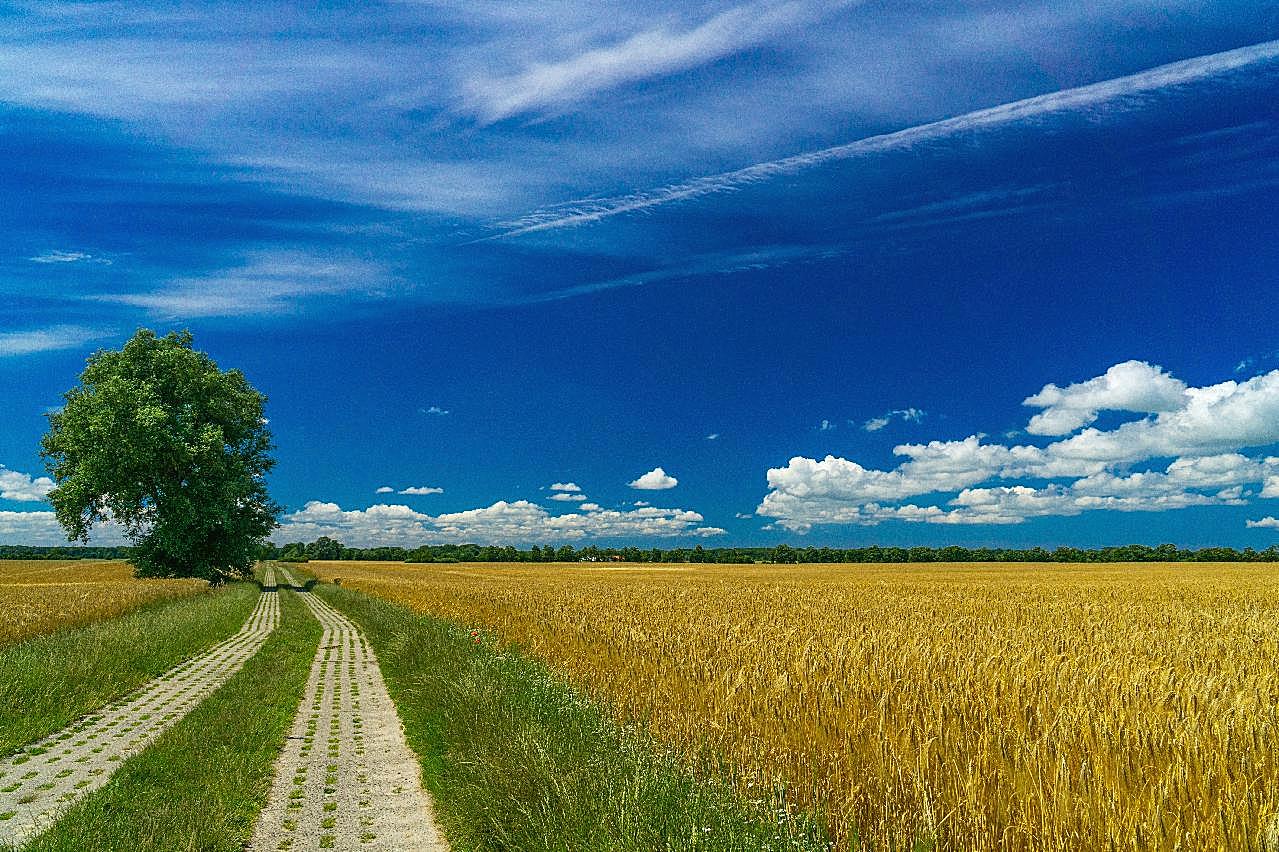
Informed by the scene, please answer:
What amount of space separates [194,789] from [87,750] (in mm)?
2987

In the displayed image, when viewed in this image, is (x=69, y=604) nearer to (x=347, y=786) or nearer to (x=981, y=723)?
(x=347, y=786)

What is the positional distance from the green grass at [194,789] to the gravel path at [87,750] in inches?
12.1

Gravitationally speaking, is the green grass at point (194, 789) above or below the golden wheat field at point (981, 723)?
below

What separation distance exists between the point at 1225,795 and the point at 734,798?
3079 mm

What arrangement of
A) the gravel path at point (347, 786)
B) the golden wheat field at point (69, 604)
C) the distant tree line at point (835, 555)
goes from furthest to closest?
1. the distant tree line at point (835, 555)
2. the golden wheat field at point (69, 604)
3. the gravel path at point (347, 786)

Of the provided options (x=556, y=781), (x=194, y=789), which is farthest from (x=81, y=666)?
(x=556, y=781)

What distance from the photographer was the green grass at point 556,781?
4793 millimetres

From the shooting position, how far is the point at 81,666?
43.1 feet

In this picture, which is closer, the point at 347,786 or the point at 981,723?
the point at 981,723

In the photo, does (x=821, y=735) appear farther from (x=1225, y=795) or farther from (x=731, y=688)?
(x=1225, y=795)

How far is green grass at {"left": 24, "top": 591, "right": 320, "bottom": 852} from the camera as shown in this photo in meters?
5.98

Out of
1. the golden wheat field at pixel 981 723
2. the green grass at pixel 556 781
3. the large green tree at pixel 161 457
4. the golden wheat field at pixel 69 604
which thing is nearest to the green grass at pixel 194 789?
the green grass at pixel 556 781

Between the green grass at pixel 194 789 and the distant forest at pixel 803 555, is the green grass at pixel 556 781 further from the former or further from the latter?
the distant forest at pixel 803 555

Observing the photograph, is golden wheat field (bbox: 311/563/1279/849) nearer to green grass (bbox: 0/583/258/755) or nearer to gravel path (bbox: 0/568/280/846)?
gravel path (bbox: 0/568/280/846)
